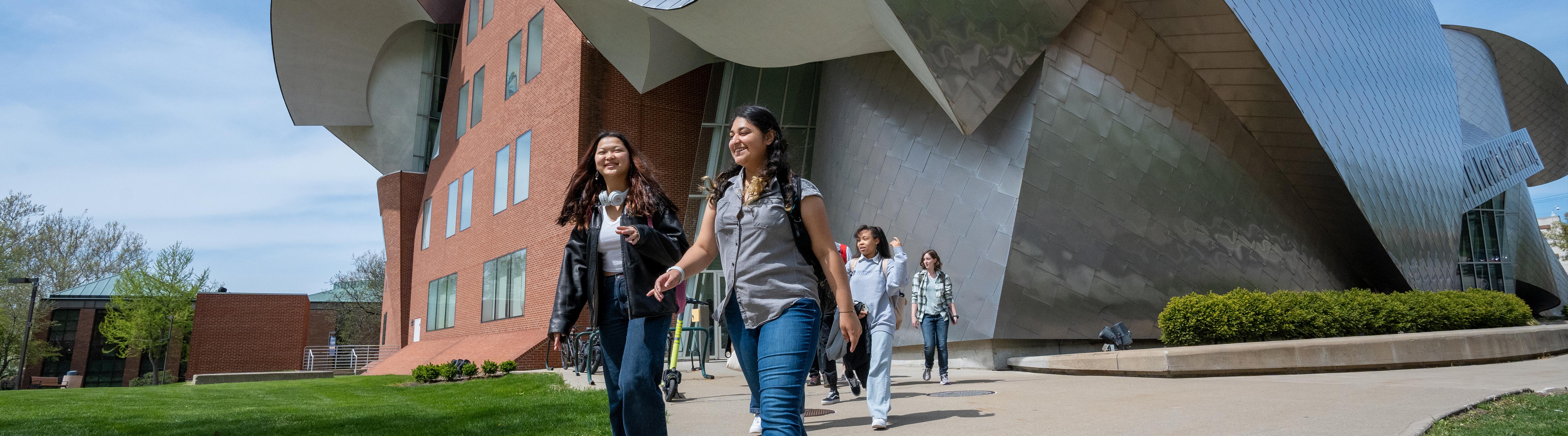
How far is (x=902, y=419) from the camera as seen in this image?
5629 millimetres

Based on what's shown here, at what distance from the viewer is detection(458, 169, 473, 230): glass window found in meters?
24.9

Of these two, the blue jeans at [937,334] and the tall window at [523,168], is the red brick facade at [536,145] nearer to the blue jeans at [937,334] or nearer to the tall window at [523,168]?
the tall window at [523,168]

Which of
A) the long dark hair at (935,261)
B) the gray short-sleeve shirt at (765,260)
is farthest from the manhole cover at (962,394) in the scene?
the gray short-sleeve shirt at (765,260)

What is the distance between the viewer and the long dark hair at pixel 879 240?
668 cm

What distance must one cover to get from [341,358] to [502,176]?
26426mm

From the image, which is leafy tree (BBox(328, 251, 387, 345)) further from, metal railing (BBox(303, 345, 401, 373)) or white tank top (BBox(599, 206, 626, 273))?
white tank top (BBox(599, 206, 626, 273))

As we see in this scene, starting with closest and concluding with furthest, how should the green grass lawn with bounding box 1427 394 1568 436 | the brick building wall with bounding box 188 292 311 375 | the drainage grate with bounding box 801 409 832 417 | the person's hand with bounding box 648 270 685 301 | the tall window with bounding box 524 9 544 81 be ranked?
1. the person's hand with bounding box 648 270 685 301
2. the green grass lawn with bounding box 1427 394 1568 436
3. the drainage grate with bounding box 801 409 832 417
4. the tall window with bounding box 524 9 544 81
5. the brick building wall with bounding box 188 292 311 375

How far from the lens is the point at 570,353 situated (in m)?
15.7

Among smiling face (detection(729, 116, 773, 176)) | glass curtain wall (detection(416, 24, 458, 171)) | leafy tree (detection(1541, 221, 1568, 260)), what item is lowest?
smiling face (detection(729, 116, 773, 176))

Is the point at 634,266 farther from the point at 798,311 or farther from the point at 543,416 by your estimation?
the point at 543,416

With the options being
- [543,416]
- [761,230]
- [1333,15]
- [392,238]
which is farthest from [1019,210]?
[392,238]

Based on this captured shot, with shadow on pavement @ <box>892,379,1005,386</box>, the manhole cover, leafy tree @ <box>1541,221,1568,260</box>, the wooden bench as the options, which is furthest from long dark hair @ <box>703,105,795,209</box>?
leafy tree @ <box>1541,221,1568,260</box>

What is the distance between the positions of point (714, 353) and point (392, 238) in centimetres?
1748

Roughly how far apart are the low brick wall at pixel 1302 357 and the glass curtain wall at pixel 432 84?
27.8 m
